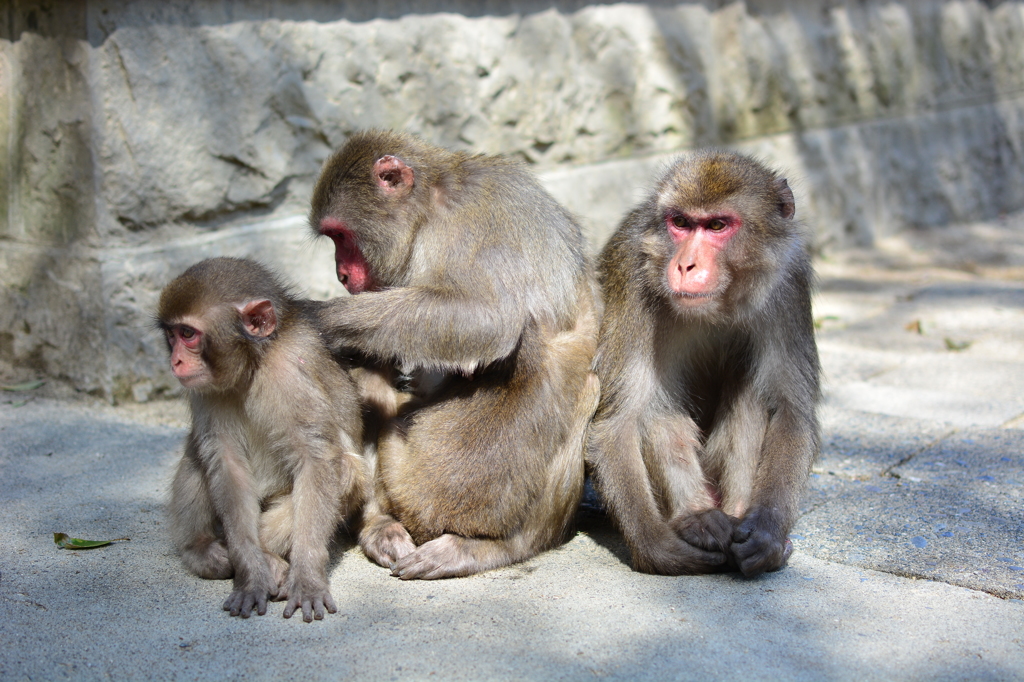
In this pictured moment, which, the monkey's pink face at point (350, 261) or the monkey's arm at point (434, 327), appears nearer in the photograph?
the monkey's arm at point (434, 327)

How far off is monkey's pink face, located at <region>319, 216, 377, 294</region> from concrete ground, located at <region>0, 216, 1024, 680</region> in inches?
37.9

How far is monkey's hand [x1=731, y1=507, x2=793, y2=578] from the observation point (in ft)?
10.1

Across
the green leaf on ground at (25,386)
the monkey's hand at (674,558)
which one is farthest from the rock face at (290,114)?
the monkey's hand at (674,558)

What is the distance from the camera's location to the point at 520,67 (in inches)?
229

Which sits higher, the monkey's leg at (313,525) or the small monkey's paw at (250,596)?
the monkey's leg at (313,525)

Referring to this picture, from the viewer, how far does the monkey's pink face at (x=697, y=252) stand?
126 inches

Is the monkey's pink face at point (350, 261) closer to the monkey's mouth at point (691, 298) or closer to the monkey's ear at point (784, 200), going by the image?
the monkey's mouth at point (691, 298)


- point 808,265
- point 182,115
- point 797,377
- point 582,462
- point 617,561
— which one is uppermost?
point 182,115

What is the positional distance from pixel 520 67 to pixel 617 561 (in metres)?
3.47

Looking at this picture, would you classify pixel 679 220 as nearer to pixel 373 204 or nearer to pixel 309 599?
pixel 373 204

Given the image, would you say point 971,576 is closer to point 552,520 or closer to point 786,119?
point 552,520

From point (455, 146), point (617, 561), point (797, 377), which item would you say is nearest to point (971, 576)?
point (797, 377)

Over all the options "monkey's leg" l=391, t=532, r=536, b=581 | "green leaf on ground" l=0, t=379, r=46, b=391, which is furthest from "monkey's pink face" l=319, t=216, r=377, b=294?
"green leaf on ground" l=0, t=379, r=46, b=391

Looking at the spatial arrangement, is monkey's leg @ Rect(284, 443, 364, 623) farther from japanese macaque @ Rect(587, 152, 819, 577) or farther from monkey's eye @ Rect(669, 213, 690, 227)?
monkey's eye @ Rect(669, 213, 690, 227)
